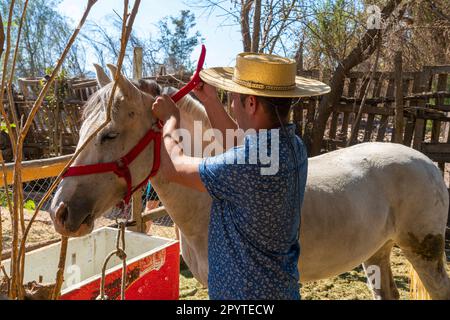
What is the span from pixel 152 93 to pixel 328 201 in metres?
1.45

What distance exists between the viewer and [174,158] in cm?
157

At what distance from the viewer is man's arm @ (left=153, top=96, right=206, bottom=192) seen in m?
1.49

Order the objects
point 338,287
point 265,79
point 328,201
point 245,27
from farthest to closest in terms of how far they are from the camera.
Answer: point 245,27, point 338,287, point 328,201, point 265,79

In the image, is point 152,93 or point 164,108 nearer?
point 164,108

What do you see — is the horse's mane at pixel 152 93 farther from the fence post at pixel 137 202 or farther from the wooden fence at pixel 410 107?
the wooden fence at pixel 410 107

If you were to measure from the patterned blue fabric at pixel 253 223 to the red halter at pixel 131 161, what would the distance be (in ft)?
1.64

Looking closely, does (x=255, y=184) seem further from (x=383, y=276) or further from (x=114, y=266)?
(x=383, y=276)

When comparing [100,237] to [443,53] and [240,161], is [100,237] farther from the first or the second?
[443,53]

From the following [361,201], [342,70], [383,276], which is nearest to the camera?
[361,201]

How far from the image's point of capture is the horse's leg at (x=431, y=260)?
300cm

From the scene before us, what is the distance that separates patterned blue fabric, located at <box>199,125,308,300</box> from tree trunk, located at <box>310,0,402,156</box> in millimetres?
5176

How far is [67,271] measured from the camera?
10.3 feet

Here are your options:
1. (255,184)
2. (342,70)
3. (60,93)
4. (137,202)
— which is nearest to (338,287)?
(137,202)

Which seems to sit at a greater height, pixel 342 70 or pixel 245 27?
pixel 245 27
